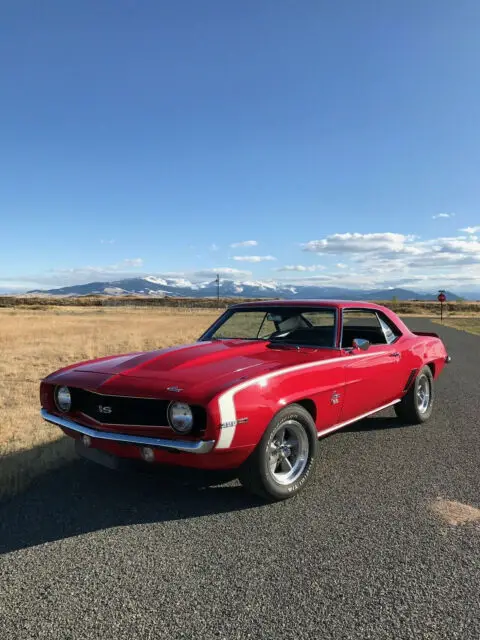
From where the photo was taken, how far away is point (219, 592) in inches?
99.3

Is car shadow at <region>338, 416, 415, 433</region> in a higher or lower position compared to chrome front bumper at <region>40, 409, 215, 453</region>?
lower

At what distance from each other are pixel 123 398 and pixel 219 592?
1.59 m

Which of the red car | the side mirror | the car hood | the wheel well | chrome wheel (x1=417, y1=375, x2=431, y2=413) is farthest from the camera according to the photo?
chrome wheel (x1=417, y1=375, x2=431, y2=413)

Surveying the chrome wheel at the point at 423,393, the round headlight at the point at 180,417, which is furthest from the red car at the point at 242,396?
the chrome wheel at the point at 423,393

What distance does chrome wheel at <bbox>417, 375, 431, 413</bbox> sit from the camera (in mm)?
6050

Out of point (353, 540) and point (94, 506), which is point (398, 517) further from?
point (94, 506)

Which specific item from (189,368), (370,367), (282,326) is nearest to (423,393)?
(370,367)

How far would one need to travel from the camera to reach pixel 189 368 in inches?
150

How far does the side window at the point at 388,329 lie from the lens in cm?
568

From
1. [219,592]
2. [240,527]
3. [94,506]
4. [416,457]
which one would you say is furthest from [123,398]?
[416,457]

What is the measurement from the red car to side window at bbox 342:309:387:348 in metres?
0.11

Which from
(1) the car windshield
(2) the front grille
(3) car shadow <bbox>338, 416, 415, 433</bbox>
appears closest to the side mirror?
(1) the car windshield

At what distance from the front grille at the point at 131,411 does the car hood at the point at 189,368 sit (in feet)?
0.38

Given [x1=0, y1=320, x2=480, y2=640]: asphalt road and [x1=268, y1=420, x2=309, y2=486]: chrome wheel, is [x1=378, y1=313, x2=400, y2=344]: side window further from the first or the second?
[x1=268, y1=420, x2=309, y2=486]: chrome wheel
